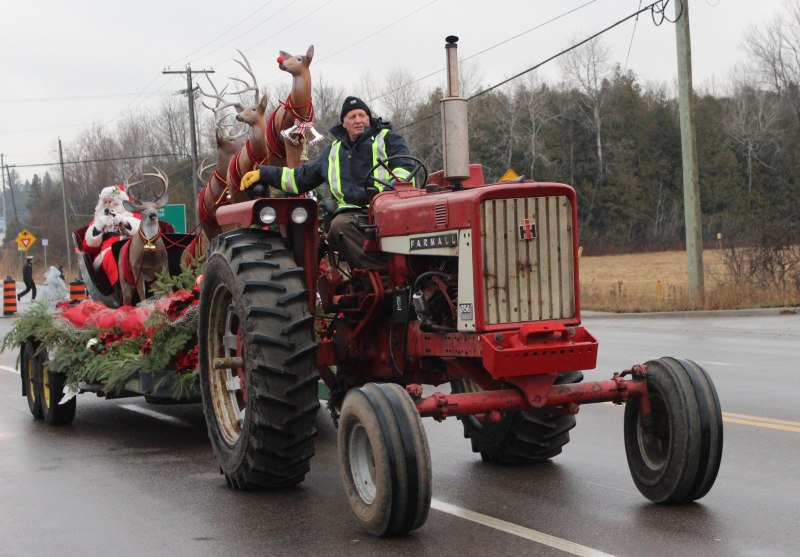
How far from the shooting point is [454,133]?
6.77m

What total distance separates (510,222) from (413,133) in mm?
55108

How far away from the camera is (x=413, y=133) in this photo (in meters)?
60.8

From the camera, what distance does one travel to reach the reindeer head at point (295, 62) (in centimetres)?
1186

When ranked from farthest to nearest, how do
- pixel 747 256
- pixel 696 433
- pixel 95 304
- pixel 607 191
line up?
Result: pixel 607 191
pixel 747 256
pixel 95 304
pixel 696 433

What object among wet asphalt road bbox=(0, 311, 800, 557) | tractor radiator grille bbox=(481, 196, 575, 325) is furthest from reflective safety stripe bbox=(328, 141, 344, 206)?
wet asphalt road bbox=(0, 311, 800, 557)

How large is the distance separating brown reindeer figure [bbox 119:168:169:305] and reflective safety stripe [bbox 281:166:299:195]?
4139 millimetres

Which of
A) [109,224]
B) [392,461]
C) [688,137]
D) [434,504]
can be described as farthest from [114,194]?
[688,137]

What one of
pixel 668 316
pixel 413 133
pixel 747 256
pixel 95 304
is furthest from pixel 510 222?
pixel 413 133

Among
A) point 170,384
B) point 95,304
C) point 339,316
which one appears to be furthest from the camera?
point 95,304

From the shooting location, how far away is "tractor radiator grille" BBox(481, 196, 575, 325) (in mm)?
6199

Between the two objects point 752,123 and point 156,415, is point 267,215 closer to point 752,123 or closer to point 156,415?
point 156,415

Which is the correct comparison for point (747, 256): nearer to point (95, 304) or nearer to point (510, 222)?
point (95, 304)

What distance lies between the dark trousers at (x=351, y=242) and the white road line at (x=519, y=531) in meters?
1.56

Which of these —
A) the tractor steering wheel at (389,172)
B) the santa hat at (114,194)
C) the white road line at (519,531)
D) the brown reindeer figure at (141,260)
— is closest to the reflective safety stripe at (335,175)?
the tractor steering wheel at (389,172)
